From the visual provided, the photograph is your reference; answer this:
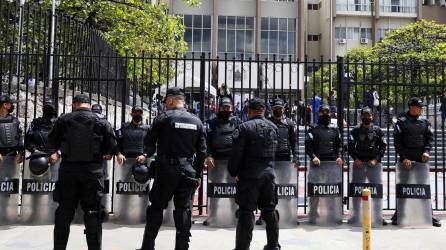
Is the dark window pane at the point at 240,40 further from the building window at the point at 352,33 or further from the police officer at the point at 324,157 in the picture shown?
the police officer at the point at 324,157

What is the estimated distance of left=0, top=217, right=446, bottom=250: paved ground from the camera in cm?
611

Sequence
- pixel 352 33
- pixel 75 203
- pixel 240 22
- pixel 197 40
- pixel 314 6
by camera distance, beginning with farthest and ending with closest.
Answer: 1. pixel 314 6
2. pixel 352 33
3. pixel 240 22
4. pixel 197 40
5. pixel 75 203

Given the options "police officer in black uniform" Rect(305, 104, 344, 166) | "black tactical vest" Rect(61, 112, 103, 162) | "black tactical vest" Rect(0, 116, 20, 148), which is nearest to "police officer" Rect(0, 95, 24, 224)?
"black tactical vest" Rect(0, 116, 20, 148)

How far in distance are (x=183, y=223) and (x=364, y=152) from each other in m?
3.66

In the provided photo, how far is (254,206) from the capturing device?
5.47 meters

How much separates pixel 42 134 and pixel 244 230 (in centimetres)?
374

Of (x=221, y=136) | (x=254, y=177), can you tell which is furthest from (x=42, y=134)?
(x=254, y=177)

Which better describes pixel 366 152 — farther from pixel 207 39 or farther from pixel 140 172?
pixel 207 39

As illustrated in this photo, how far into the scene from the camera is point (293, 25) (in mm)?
45281

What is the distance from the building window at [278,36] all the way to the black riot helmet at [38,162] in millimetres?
39544

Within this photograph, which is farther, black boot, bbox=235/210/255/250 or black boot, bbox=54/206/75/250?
black boot, bbox=235/210/255/250

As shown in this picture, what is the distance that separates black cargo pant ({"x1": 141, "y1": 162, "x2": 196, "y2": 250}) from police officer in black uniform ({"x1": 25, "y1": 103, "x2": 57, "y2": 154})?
2.70 m

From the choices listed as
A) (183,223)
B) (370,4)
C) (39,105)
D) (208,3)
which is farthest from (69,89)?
(370,4)

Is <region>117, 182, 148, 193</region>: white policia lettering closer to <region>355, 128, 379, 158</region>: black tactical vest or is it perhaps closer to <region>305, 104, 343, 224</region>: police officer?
<region>305, 104, 343, 224</region>: police officer
